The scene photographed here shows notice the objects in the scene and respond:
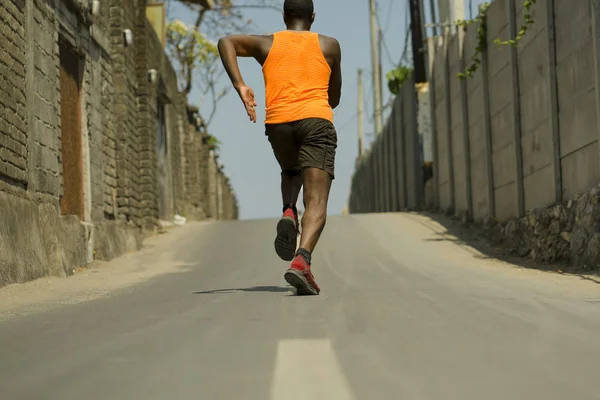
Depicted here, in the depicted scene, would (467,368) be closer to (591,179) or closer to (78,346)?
(78,346)

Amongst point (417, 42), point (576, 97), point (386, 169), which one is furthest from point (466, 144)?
point (386, 169)

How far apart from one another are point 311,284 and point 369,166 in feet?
93.8

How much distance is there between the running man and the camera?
6082mm

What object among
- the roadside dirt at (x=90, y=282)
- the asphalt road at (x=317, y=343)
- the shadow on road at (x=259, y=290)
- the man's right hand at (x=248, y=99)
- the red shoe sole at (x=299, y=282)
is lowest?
the roadside dirt at (x=90, y=282)

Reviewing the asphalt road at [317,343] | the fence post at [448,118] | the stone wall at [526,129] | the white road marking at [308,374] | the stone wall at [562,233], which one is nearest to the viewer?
the white road marking at [308,374]

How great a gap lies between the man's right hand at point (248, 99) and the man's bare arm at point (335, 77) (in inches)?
23.3

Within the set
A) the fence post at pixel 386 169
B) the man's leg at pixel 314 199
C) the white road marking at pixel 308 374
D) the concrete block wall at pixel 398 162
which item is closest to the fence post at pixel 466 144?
the concrete block wall at pixel 398 162

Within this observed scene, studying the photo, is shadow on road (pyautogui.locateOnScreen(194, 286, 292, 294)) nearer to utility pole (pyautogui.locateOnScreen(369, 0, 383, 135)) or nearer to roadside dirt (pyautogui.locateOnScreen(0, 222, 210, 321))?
roadside dirt (pyautogui.locateOnScreen(0, 222, 210, 321))

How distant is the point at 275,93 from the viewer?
618 centimetres

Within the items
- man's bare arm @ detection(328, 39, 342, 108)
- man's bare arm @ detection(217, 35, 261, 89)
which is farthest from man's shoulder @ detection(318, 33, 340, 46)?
man's bare arm @ detection(217, 35, 261, 89)

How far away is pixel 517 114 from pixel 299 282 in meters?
6.68

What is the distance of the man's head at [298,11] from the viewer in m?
6.29

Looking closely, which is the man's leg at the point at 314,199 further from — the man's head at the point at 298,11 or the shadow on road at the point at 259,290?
the man's head at the point at 298,11

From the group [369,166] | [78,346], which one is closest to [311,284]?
[78,346]
